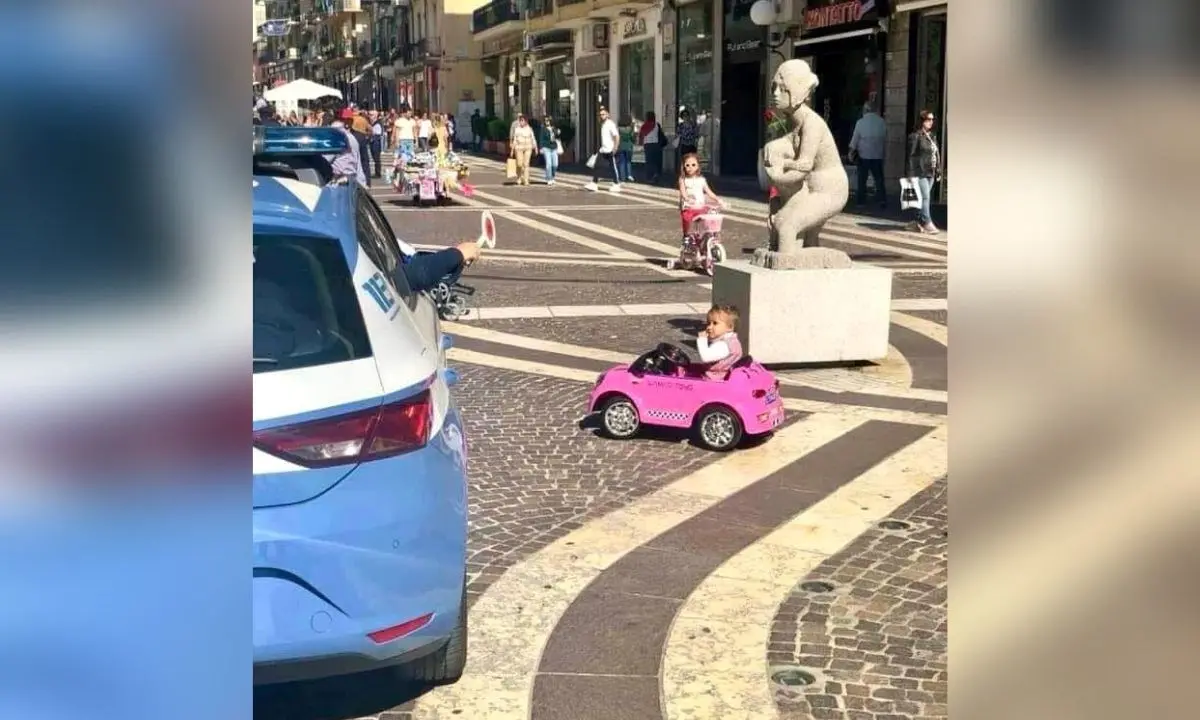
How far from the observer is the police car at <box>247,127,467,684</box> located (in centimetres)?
263

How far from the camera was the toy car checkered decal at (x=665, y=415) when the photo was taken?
6.38m

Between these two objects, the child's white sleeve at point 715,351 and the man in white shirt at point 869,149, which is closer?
the child's white sleeve at point 715,351

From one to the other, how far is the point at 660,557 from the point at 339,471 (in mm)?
2161

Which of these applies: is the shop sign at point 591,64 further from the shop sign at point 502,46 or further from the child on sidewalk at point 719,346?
the child on sidewalk at point 719,346

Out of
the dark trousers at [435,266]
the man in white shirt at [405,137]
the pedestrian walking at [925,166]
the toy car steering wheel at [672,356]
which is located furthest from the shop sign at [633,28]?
the dark trousers at [435,266]

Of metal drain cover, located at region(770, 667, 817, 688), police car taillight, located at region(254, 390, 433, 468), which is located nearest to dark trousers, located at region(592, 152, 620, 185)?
metal drain cover, located at region(770, 667, 817, 688)

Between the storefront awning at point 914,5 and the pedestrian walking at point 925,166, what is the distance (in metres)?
3.31

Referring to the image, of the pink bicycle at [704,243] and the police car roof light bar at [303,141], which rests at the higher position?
the police car roof light bar at [303,141]

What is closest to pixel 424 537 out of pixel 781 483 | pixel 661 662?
pixel 661 662

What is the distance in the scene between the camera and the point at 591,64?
39281mm
